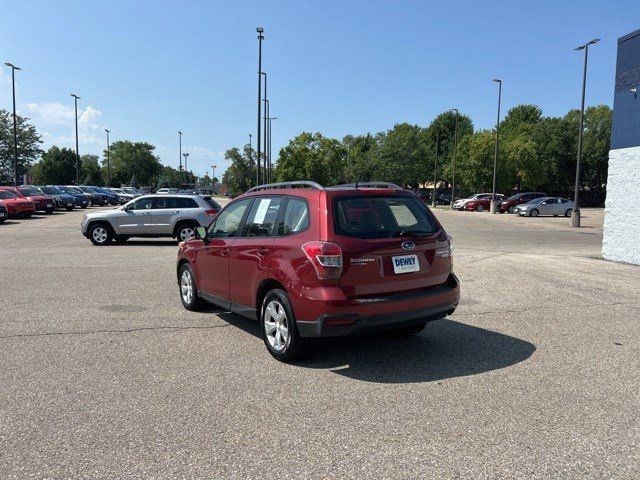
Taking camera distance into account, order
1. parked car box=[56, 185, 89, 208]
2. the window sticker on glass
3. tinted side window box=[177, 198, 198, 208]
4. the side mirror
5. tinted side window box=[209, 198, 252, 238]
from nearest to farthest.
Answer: the window sticker on glass
tinted side window box=[209, 198, 252, 238]
the side mirror
tinted side window box=[177, 198, 198, 208]
parked car box=[56, 185, 89, 208]

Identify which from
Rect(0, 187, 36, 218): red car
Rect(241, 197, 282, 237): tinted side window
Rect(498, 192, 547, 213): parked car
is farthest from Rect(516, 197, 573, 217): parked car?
Rect(241, 197, 282, 237): tinted side window

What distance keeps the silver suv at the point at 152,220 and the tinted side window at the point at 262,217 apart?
10.7 metres

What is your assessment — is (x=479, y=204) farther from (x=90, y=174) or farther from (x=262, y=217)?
(x=90, y=174)

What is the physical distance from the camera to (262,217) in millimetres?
5590

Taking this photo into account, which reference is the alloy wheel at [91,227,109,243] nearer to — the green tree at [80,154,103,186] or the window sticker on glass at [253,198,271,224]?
the window sticker on glass at [253,198,271,224]

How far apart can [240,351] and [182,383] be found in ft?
3.33

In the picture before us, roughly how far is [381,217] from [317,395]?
1.75m

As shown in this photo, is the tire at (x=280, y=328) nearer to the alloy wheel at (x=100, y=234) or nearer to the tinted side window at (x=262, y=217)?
the tinted side window at (x=262, y=217)

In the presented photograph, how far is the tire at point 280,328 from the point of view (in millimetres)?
4883

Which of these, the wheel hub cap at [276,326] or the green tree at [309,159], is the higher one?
the green tree at [309,159]

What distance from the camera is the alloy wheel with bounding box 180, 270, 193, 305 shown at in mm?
7176

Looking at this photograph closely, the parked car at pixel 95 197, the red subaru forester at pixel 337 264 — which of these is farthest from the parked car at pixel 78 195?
the red subaru forester at pixel 337 264

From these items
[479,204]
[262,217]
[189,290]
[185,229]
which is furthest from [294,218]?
[479,204]

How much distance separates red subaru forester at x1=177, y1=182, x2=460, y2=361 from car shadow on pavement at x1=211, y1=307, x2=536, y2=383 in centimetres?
37
